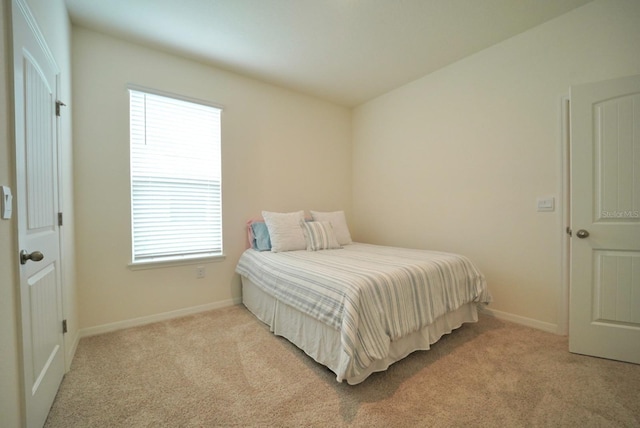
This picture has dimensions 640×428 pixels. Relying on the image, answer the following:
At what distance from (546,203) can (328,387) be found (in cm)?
245

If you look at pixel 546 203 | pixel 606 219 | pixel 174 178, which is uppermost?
pixel 174 178

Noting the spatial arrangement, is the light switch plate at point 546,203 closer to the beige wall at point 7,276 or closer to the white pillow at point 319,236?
the white pillow at point 319,236

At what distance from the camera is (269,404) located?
1523mm

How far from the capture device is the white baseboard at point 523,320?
240cm

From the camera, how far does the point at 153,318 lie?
2.65 m

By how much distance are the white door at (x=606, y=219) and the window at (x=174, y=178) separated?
332 cm

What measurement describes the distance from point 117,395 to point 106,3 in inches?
111

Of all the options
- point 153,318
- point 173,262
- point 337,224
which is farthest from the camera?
point 337,224

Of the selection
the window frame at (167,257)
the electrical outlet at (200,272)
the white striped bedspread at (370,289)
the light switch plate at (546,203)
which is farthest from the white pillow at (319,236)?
the light switch plate at (546,203)

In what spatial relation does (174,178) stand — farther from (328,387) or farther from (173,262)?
(328,387)

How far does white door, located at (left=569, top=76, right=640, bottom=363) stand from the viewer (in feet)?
6.15

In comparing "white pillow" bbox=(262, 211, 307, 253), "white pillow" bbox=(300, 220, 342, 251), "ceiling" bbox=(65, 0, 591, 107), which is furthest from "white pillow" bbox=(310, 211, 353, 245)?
"ceiling" bbox=(65, 0, 591, 107)

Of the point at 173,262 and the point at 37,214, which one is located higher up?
the point at 37,214

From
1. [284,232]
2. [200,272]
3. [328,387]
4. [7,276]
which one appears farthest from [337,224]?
[7,276]
